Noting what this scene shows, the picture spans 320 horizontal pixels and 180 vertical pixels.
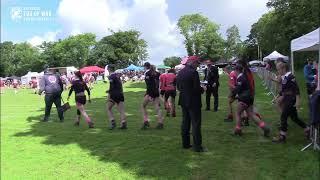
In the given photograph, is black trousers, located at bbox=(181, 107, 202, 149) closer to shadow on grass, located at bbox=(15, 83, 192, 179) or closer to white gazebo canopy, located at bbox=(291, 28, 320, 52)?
shadow on grass, located at bbox=(15, 83, 192, 179)

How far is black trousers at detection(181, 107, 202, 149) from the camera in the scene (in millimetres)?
9297

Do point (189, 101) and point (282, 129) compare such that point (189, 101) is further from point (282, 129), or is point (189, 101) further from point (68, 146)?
point (68, 146)

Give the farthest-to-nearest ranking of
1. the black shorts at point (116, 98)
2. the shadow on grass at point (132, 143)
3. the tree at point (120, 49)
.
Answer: the tree at point (120, 49)
the black shorts at point (116, 98)
the shadow on grass at point (132, 143)

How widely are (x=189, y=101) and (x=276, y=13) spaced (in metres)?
45.0

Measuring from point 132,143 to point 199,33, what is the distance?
116895 mm

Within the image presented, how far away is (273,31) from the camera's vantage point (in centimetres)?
5862

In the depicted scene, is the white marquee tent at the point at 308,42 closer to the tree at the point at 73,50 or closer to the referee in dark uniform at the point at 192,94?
the referee in dark uniform at the point at 192,94

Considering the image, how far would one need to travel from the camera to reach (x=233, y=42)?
14525cm

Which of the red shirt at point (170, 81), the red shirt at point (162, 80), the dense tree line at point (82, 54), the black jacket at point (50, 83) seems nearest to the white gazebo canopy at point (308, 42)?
the red shirt at point (170, 81)

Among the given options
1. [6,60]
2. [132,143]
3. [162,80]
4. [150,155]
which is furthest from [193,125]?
[6,60]

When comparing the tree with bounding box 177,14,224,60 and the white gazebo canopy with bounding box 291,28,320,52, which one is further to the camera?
the tree with bounding box 177,14,224,60

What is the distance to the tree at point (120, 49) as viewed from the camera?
114 m

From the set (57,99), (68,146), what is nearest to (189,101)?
(68,146)

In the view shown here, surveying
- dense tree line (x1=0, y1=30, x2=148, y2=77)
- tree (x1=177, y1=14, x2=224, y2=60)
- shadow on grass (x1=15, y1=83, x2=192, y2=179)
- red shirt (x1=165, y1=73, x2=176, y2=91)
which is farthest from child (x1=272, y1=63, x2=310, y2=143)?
tree (x1=177, y1=14, x2=224, y2=60)
